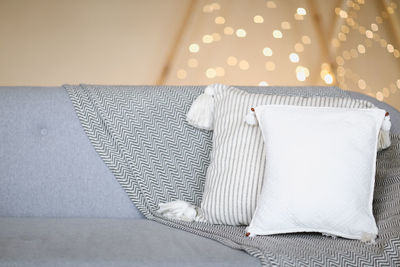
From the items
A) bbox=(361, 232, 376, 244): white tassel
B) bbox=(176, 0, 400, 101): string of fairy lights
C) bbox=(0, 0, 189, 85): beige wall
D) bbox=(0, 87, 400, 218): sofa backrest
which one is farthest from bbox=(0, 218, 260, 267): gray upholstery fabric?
bbox=(176, 0, 400, 101): string of fairy lights

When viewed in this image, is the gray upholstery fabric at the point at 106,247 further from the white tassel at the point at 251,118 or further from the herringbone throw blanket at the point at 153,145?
the white tassel at the point at 251,118

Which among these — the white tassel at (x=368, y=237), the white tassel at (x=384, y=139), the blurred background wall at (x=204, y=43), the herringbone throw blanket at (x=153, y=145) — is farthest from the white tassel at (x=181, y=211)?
the blurred background wall at (x=204, y=43)

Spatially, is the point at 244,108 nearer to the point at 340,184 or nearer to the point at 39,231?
the point at 340,184

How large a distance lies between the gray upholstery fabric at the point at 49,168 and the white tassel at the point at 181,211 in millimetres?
90

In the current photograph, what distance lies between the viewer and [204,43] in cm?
323

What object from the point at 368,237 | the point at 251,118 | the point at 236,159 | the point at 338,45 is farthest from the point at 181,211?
the point at 338,45

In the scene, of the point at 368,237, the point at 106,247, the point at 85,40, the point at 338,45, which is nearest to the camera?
the point at 106,247

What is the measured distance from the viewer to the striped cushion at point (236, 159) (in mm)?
1524

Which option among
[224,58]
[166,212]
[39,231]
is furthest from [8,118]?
[224,58]

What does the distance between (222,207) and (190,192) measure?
0.61 feet

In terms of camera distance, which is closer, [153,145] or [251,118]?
[251,118]

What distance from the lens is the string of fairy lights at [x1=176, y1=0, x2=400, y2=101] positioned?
324 centimetres

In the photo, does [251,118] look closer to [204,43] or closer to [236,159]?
[236,159]

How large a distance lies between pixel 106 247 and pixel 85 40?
2138mm
